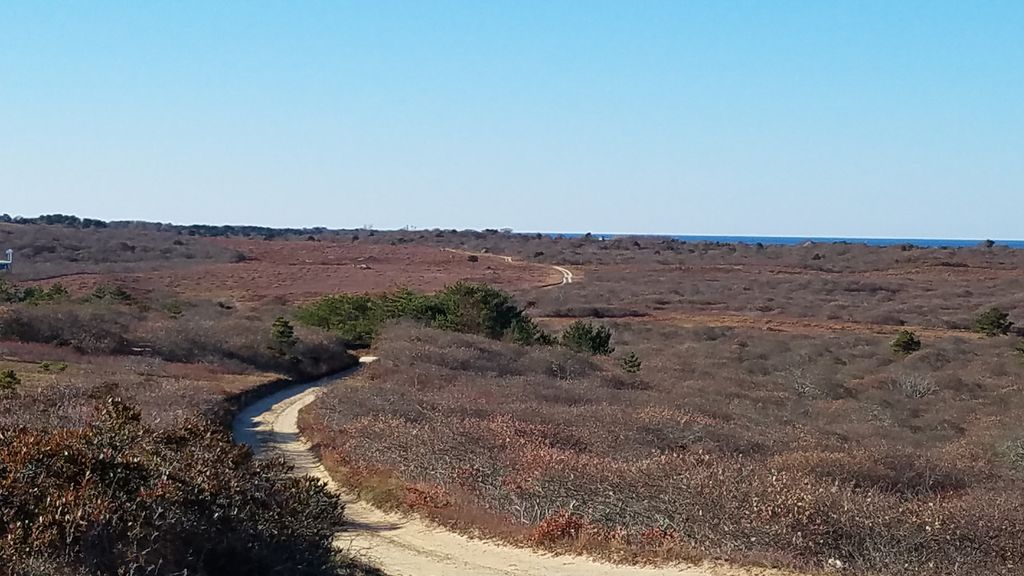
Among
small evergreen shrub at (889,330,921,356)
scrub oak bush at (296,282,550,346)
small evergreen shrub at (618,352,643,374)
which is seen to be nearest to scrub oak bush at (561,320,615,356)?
scrub oak bush at (296,282,550,346)

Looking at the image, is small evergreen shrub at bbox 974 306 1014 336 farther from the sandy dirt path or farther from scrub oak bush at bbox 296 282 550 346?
the sandy dirt path

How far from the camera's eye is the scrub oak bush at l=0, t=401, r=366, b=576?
8016 millimetres

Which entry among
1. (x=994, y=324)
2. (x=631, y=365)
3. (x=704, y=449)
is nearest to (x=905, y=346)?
(x=994, y=324)

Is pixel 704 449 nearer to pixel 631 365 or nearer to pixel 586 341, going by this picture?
pixel 631 365

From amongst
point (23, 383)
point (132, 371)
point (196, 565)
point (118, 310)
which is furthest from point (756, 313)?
point (196, 565)

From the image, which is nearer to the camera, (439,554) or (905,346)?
(439,554)

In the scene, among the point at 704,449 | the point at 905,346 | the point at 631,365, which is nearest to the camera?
the point at 704,449

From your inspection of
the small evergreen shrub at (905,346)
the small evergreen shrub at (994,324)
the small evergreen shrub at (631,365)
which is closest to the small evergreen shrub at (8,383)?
the small evergreen shrub at (631,365)

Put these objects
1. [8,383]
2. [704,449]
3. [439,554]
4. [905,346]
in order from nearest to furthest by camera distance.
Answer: [439,554] → [704,449] → [8,383] → [905,346]

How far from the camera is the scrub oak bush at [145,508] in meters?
8.02

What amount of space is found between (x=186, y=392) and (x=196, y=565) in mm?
17004

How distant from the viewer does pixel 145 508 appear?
870cm

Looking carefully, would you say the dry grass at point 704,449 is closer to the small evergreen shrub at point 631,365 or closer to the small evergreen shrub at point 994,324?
the small evergreen shrub at point 631,365

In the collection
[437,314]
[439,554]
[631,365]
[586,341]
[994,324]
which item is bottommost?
[631,365]
